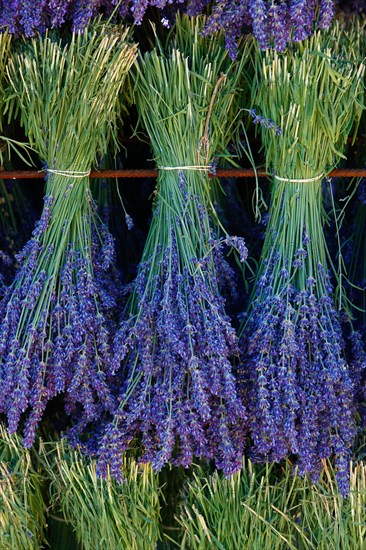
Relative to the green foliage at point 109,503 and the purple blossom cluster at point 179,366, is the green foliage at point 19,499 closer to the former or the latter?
the green foliage at point 109,503

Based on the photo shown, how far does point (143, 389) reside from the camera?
1.33 metres

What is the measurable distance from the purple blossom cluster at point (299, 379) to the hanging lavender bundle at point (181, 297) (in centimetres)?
6

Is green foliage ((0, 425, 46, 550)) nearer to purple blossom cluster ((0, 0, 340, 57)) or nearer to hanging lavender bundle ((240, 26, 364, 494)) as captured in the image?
hanging lavender bundle ((240, 26, 364, 494))

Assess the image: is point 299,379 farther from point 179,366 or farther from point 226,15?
point 226,15

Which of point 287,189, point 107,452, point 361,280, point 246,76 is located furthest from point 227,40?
point 107,452

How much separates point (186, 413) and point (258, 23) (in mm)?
804

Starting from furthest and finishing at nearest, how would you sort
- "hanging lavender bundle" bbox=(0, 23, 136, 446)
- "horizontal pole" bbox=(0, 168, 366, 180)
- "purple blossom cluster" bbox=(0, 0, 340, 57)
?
1. "horizontal pole" bbox=(0, 168, 366, 180)
2. "hanging lavender bundle" bbox=(0, 23, 136, 446)
3. "purple blossom cluster" bbox=(0, 0, 340, 57)

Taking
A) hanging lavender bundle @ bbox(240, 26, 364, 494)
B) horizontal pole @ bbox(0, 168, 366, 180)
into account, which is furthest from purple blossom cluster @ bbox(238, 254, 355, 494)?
horizontal pole @ bbox(0, 168, 366, 180)

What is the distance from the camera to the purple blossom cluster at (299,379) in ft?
4.29

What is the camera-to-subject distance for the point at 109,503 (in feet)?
4.61

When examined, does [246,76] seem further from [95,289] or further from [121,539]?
[121,539]

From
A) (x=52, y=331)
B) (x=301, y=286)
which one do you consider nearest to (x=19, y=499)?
(x=52, y=331)

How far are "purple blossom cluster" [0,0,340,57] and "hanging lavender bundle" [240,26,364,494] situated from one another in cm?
7

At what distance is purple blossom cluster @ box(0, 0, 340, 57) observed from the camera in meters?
1.24
